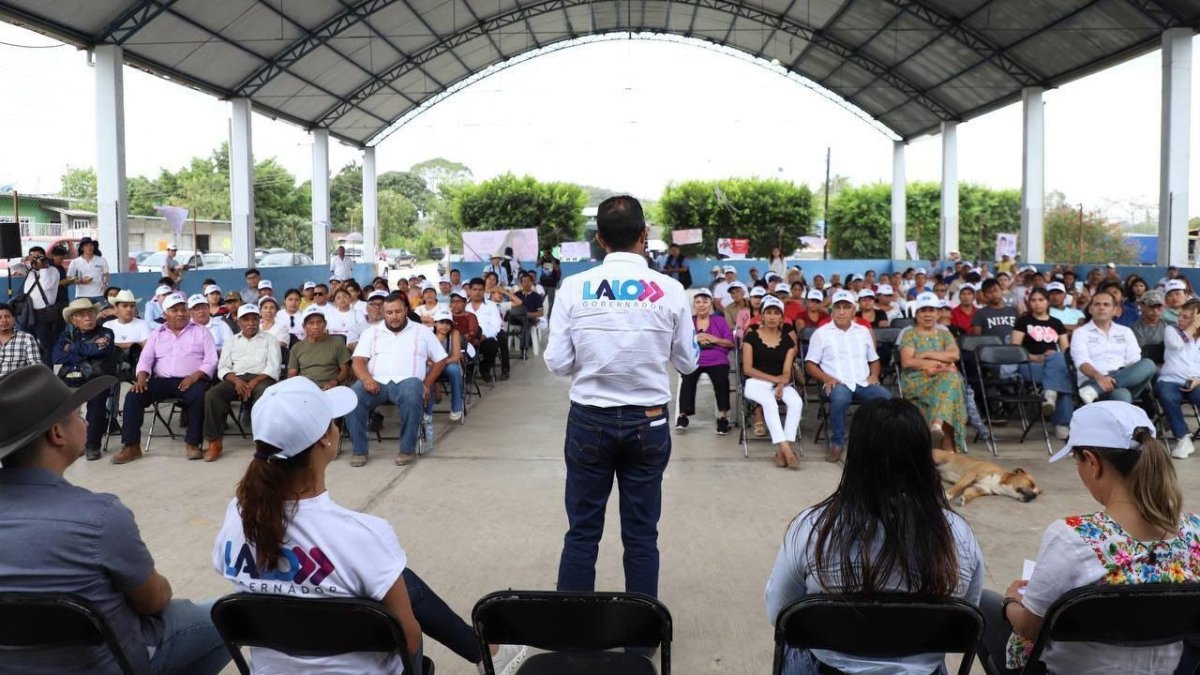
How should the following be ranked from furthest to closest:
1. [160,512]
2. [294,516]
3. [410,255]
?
[410,255] < [160,512] < [294,516]

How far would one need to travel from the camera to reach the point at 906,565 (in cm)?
194

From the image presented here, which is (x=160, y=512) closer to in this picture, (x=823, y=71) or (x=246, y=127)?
(x=246, y=127)

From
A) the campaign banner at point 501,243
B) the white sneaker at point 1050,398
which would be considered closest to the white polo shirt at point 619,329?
the white sneaker at point 1050,398

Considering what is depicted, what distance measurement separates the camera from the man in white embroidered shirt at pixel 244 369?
22.3 ft

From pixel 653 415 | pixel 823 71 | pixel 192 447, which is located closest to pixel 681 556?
pixel 653 415

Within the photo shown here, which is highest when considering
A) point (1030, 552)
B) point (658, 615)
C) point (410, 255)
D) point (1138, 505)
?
point (410, 255)

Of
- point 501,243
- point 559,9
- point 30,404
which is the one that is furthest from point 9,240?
point 559,9

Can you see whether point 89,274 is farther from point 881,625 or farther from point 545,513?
point 881,625

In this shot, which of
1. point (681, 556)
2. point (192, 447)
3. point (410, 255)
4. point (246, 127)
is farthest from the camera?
point (410, 255)

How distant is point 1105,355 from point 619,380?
5.29 metres

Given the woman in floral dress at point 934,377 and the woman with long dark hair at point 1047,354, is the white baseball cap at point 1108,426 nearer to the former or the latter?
the woman in floral dress at point 934,377

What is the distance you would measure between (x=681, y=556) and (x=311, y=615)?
9.01ft

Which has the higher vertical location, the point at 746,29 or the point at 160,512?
the point at 746,29

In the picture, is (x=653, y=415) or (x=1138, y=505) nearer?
(x=1138, y=505)
